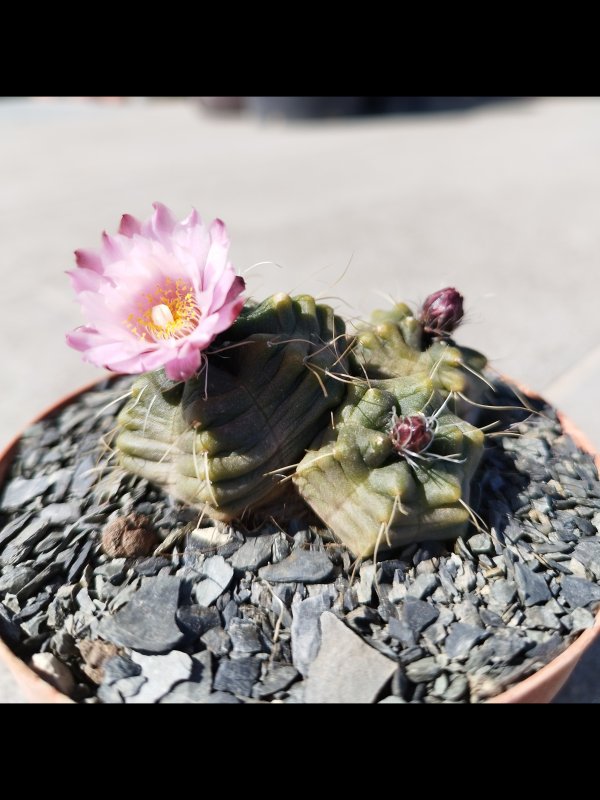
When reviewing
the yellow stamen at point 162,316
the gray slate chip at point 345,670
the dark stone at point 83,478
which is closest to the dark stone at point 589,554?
the gray slate chip at point 345,670

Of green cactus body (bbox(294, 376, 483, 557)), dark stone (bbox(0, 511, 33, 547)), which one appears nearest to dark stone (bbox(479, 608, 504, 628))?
green cactus body (bbox(294, 376, 483, 557))

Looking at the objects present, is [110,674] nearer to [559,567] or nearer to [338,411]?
[338,411]

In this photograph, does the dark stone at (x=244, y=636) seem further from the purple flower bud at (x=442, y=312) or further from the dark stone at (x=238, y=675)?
the purple flower bud at (x=442, y=312)

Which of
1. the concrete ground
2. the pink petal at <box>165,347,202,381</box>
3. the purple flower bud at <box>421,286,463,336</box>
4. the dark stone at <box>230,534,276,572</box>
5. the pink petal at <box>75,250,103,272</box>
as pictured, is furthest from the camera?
the concrete ground

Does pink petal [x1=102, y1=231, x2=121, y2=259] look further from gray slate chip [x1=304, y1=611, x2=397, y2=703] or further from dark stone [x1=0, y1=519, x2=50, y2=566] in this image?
gray slate chip [x1=304, y1=611, x2=397, y2=703]

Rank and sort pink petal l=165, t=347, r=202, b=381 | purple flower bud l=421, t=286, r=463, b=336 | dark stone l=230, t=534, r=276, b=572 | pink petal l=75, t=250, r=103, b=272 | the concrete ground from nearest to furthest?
pink petal l=165, t=347, r=202, b=381, pink petal l=75, t=250, r=103, b=272, dark stone l=230, t=534, r=276, b=572, purple flower bud l=421, t=286, r=463, b=336, the concrete ground

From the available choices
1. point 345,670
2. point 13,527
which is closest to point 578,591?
point 345,670

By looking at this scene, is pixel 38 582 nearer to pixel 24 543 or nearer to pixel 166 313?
pixel 24 543
